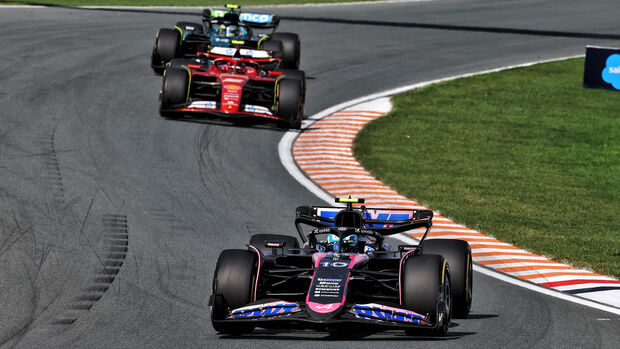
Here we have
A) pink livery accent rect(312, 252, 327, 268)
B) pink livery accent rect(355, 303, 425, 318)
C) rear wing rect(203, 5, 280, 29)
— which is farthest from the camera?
rear wing rect(203, 5, 280, 29)

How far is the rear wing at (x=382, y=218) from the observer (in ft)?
41.3

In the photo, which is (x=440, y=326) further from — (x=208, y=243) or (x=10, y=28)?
(x=10, y=28)

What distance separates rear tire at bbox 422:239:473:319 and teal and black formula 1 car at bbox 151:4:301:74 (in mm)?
15221

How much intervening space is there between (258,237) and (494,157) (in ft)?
37.5

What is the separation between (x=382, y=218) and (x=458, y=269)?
1.16 meters

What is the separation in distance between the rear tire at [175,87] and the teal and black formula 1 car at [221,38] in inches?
125

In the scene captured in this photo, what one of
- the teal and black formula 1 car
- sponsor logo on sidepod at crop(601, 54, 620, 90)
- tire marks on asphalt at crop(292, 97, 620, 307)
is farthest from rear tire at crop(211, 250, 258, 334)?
the teal and black formula 1 car

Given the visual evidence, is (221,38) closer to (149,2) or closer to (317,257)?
(149,2)

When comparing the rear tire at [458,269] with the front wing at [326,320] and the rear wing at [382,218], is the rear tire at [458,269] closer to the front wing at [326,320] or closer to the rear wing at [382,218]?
the rear wing at [382,218]

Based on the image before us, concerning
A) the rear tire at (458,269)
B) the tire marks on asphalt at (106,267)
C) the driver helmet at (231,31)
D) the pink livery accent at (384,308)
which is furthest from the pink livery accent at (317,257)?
the driver helmet at (231,31)

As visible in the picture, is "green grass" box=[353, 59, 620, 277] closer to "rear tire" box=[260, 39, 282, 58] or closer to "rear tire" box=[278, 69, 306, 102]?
"rear tire" box=[278, 69, 306, 102]

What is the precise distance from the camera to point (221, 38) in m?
27.5

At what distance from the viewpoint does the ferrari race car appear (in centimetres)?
1060

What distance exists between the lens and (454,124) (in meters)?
26.4
